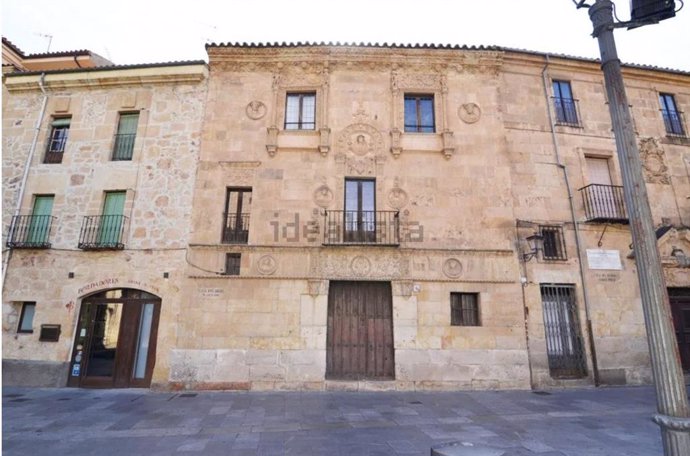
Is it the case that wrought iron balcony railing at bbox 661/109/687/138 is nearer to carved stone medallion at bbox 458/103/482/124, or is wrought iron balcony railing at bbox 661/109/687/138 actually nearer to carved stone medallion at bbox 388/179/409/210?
carved stone medallion at bbox 458/103/482/124

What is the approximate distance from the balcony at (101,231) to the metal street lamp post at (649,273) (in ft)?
37.1

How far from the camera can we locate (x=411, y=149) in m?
10.9

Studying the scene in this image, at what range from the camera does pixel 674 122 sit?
1245cm

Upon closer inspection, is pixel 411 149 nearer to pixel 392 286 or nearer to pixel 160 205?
pixel 392 286

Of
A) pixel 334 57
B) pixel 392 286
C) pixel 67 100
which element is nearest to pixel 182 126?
pixel 67 100

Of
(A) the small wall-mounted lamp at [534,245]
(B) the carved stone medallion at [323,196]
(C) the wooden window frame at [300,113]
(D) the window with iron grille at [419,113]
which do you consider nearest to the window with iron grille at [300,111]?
(C) the wooden window frame at [300,113]

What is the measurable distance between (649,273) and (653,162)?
10987mm

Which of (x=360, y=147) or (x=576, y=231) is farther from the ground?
(x=360, y=147)

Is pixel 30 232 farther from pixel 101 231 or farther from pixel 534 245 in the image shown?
pixel 534 245

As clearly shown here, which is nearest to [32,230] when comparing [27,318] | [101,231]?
[101,231]

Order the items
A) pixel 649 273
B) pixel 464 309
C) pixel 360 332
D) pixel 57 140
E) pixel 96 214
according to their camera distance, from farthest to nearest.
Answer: pixel 57 140
pixel 96 214
pixel 464 309
pixel 360 332
pixel 649 273

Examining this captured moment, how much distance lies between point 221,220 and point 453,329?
7110 millimetres

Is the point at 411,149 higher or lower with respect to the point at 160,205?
higher

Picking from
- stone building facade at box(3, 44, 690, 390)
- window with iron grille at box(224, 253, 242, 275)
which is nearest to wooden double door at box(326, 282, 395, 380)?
stone building facade at box(3, 44, 690, 390)
